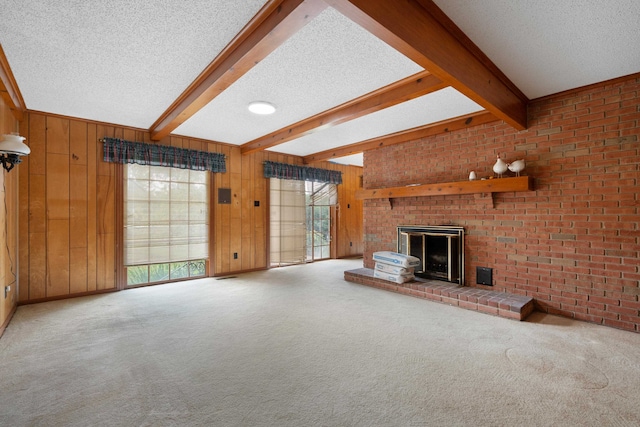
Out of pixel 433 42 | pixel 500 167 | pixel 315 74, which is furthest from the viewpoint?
pixel 500 167

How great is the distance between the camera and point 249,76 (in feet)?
8.87

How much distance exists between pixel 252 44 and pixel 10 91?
2696 mm

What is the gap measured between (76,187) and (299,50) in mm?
3639

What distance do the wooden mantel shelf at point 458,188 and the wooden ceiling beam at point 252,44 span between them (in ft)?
9.37

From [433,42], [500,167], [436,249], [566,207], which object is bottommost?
[436,249]

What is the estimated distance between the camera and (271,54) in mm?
2348

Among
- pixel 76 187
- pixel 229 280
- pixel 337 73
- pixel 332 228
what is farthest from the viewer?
pixel 332 228

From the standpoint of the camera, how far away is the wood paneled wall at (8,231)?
2812mm

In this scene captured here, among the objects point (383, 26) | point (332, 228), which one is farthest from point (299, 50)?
point (332, 228)

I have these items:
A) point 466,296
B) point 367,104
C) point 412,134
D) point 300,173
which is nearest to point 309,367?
point 466,296

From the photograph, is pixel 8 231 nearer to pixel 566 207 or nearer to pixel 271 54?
pixel 271 54

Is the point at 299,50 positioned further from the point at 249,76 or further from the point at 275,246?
the point at 275,246

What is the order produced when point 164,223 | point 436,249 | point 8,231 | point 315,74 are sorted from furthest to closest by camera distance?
point 164,223 → point 436,249 → point 8,231 → point 315,74

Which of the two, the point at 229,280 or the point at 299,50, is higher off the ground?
the point at 299,50
